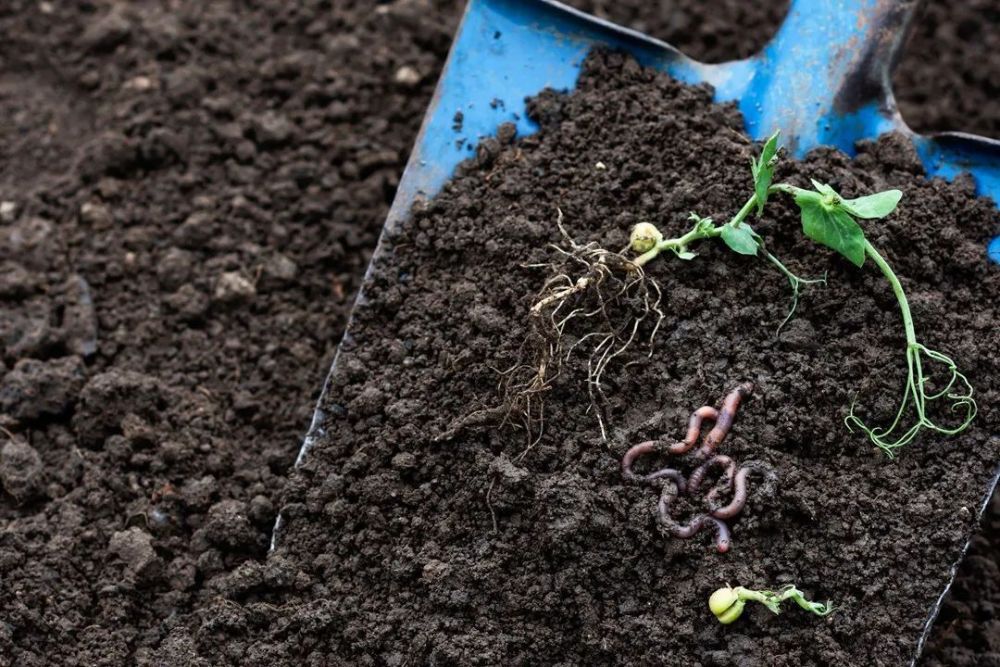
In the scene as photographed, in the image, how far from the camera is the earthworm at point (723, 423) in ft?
8.32

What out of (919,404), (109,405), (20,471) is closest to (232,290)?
(109,405)

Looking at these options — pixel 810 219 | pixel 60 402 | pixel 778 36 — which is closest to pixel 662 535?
pixel 810 219

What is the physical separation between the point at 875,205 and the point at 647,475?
0.80m

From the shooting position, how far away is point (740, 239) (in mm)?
2654

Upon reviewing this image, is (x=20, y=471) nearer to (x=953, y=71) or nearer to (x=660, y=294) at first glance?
(x=660, y=294)

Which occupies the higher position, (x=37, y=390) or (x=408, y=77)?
(x=408, y=77)

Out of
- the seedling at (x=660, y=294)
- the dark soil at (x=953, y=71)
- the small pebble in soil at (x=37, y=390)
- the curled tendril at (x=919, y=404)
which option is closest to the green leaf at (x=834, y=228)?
the seedling at (x=660, y=294)

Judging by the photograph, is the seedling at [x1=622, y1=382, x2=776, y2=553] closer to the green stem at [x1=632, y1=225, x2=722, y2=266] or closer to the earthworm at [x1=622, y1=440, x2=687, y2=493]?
the earthworm at [x1=622, y1=440, x2=687, y2=493]

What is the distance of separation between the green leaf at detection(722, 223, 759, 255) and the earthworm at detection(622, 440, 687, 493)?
503mm

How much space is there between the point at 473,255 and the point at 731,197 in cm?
66

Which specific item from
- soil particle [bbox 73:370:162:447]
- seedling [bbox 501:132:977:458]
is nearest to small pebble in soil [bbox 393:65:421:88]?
seedling [bbox 501:132:977:458]

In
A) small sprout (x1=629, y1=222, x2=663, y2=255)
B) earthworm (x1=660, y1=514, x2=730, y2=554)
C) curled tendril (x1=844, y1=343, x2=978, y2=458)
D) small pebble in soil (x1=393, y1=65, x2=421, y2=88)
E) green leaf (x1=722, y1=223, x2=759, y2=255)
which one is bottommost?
earthworm (x1=660, y1=514, x2=730, y2=554)

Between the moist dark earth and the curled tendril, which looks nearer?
the curled tendril

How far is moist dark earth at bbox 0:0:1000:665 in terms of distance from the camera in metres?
2.77
